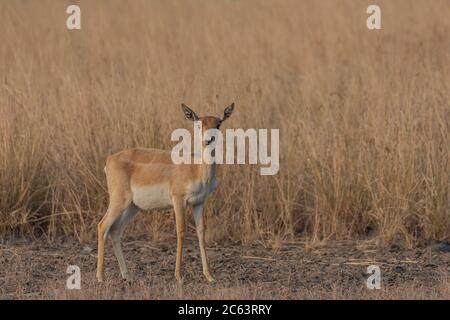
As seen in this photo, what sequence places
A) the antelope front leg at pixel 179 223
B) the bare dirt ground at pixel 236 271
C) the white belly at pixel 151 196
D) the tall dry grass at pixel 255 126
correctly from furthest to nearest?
the tall dry grass at pixel 255 126
the white belly at pixel 151 196
the antelope front leg at pixel 179 223
the bare dirt ground at pixel 236 271

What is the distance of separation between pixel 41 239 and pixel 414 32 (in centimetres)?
664

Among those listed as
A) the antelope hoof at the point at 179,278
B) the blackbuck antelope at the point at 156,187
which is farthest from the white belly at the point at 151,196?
the antelope hoof at the point at 179,278

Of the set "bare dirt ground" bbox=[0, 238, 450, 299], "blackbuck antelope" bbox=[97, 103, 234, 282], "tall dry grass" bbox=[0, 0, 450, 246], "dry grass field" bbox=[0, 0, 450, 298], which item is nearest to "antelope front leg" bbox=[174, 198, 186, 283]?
"blackbuck antelope" bbox=[97, 103, 234, 282]

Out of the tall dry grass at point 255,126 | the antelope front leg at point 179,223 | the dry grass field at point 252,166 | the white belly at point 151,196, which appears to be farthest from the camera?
the tall dry grass at point 255,126

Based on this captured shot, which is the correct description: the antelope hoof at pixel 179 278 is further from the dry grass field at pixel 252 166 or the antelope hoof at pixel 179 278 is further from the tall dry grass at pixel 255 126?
the tall dry grass at pixel 255 126

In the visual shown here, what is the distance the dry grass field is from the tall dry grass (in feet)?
0.06

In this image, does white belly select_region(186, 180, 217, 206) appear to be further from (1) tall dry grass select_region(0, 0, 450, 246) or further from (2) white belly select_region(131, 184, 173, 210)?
(1) tall dry grass select_region(0, 0, 450, 246)

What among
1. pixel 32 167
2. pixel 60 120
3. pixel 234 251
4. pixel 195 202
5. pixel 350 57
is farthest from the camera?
pixel 350 57

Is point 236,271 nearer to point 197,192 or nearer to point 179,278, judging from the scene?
point 179,278

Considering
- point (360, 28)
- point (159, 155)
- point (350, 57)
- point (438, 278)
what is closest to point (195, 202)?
point (159, 155)

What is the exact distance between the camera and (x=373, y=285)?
320 inches

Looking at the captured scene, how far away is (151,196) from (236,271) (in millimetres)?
1152

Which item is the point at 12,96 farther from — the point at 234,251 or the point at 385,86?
the point at 385,86

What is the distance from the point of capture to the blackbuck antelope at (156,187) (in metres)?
8.01
